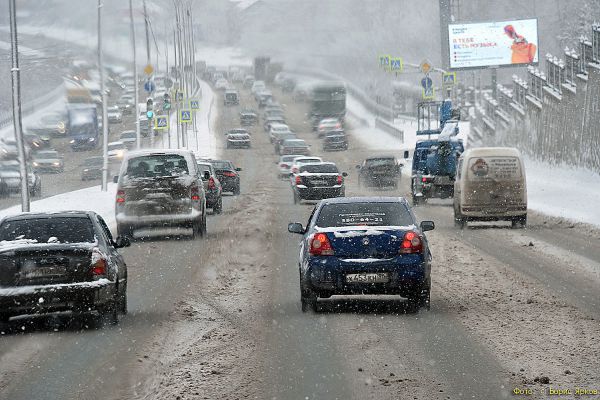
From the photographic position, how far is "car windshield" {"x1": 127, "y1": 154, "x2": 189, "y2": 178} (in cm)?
2716

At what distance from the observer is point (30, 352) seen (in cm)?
1227

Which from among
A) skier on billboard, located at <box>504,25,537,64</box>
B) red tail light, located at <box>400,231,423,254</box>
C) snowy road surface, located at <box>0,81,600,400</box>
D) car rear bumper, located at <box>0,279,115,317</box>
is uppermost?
skier on billboard, located at <box>504,25,537,64</box>

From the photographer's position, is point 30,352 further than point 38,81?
No

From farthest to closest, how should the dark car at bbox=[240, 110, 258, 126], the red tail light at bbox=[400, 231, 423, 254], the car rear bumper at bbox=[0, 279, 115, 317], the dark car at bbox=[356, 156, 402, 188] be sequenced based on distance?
the dark car at bbox=[240, 110, 258, 126], the dark car at bbox=[356, 156, 402, 188], the red tail light at bbox=[400, 231, 423, 254], the car rear bumper at bbox=[0, 279, 115, 317]

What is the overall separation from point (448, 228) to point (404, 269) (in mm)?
16295

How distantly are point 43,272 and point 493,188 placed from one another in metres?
18.0

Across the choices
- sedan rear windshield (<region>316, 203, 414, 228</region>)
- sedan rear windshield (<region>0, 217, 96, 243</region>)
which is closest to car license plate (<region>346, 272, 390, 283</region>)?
sedan rear windshield (<region>316, 203, 414, 228</region>)

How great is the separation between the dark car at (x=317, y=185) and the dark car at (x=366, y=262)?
89.7 feet

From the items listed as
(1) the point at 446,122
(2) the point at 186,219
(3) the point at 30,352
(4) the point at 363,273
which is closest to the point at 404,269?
(4) the point at 363,273

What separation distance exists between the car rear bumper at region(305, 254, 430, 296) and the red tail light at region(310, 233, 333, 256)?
9 cm

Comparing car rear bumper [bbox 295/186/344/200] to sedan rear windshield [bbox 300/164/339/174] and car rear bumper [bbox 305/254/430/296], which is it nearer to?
sedan rear windshield [bbox 300/164/339/174]

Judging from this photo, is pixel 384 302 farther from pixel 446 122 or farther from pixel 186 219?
pixel 446 122

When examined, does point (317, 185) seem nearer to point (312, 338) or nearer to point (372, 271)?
point (372, 271)

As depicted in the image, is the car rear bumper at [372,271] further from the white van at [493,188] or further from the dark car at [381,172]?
the dark car at [381,172]
